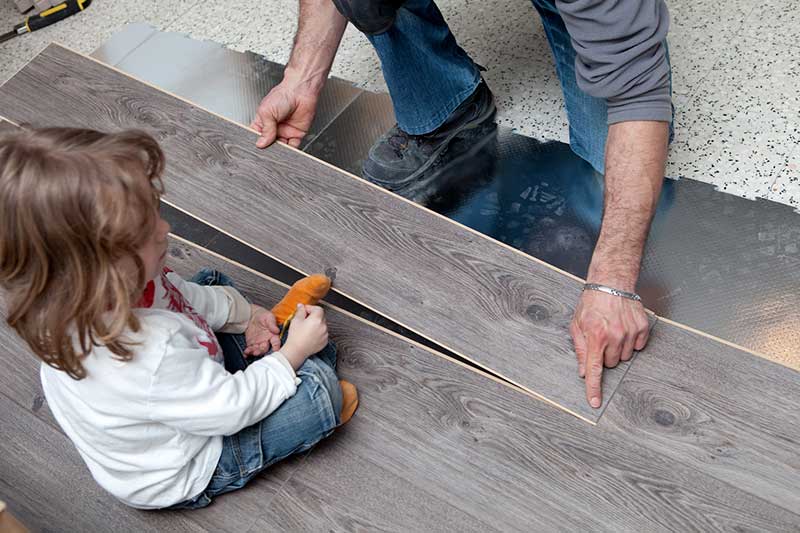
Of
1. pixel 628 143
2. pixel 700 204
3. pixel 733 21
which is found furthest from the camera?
pixel 733 21

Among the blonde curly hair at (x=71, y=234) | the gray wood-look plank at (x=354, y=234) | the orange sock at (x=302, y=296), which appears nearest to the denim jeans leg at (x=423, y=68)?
the gray wood-look plank at (x=354, y=234)

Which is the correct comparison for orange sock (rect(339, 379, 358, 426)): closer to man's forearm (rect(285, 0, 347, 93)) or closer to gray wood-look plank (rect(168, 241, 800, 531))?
gray wood-look plank (rect(168, 241, 800, 531))

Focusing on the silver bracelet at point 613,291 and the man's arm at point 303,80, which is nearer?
the silver bracelet at point 613,291

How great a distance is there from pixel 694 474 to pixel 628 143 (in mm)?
575

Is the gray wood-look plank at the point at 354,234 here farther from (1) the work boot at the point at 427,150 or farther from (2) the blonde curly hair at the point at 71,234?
(2) the blonde curly hair at the point at 71,234

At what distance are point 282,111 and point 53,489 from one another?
2.95 ft

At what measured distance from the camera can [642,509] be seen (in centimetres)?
118

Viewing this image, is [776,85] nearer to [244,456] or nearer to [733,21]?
[733,21]

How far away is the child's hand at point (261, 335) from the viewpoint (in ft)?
4.51

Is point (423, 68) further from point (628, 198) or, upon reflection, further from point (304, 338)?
point (304, 338)

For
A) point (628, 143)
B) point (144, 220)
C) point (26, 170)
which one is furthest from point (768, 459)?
point (26, 170)

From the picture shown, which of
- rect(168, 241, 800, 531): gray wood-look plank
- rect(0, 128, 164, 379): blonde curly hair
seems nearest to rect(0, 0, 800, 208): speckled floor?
rect(168, 241, 800, 531): gray wood-look plank

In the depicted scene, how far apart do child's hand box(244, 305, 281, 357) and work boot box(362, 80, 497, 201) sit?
67cm

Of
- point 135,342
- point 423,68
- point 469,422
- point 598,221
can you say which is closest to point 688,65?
point 598,221
